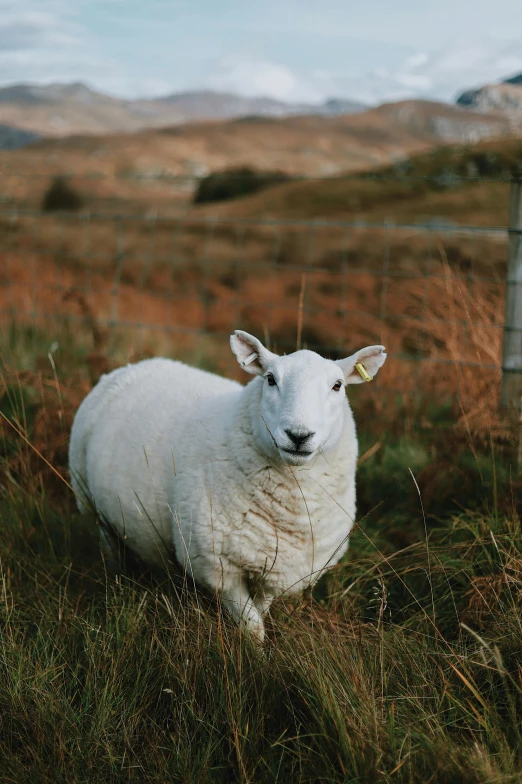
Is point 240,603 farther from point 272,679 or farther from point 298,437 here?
point 298,437

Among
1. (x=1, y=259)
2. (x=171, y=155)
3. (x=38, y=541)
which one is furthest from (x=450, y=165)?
(x=171, y=155)

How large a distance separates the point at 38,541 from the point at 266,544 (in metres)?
1.10

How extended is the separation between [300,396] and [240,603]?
785 millimetres

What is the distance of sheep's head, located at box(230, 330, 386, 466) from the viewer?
8.31 ft

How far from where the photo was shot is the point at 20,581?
302cm

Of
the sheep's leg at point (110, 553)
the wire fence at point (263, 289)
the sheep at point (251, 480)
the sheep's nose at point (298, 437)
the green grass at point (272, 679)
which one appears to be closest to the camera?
the green grass at point (272, 679)

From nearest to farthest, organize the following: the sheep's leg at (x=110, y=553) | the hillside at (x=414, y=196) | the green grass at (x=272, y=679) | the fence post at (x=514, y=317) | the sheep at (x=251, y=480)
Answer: the green grass at (x=272, y=679)
the sheep at (x=251, y=480)
the sheep's leg at (x=110, y=553)
the fence post at (x=514, y=317)
the hillside at (x=414, y=196)

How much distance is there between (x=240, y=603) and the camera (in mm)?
2766

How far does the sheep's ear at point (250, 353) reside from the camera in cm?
282

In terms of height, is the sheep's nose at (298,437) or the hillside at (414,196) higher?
the hillside at (414,196)

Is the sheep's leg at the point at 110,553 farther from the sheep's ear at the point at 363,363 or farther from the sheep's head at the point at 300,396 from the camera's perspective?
the sheep's ear at the point at 363,363

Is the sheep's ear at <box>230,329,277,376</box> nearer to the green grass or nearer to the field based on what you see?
the field

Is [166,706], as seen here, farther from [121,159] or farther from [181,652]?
[121,159]

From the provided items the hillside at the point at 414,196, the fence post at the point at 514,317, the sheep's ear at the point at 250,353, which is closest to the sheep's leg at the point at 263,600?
the sheep's ear at the point at 250,353
